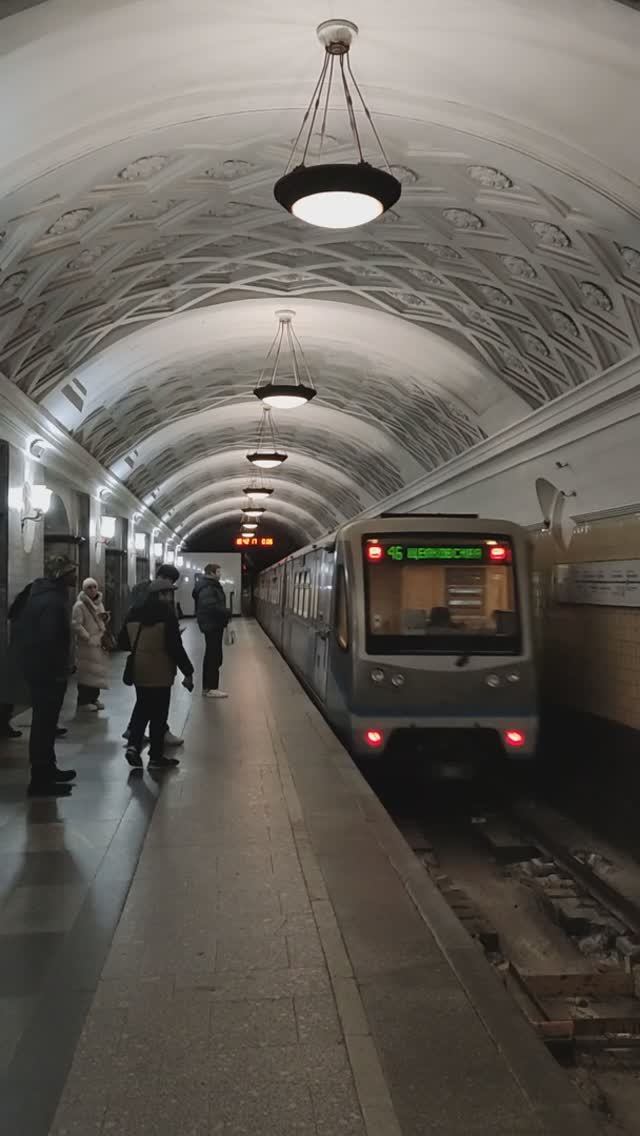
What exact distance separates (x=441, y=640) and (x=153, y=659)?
95.4 inches

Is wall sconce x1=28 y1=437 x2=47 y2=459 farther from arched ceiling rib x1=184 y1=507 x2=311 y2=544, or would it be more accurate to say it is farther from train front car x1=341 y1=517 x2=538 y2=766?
arched ceiling rib x1=184 y1=507 x2=311 y2=544

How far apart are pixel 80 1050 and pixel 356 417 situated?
16.3m

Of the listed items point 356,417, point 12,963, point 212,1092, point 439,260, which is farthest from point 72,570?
point 356,417

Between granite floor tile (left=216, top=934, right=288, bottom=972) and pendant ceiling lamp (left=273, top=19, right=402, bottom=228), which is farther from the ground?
pendant ceiling lamp (left=273, top=19, right=402, bottom=228)

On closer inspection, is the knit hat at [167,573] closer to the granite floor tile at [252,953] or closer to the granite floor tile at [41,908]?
the granite floor tile at [41,908]

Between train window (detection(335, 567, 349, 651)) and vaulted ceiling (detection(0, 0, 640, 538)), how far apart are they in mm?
3573

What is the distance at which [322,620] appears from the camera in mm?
10000

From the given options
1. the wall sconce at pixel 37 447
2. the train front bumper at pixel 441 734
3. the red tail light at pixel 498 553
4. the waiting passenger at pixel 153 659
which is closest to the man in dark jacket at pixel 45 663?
the waiting passenger at pixel 153 659

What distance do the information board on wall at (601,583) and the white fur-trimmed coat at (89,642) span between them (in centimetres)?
540

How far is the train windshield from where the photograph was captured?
796cm

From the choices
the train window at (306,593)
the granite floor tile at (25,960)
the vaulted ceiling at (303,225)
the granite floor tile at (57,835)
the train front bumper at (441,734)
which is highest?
the vaulted ceiling at (303,225)

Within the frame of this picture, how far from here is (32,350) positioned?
408 inches

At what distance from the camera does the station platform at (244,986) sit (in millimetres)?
2689

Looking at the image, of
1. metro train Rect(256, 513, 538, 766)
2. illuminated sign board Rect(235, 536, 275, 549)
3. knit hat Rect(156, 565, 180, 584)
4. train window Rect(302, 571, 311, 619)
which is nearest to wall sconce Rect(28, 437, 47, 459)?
train window Rect(302, 571, 311, 619)
